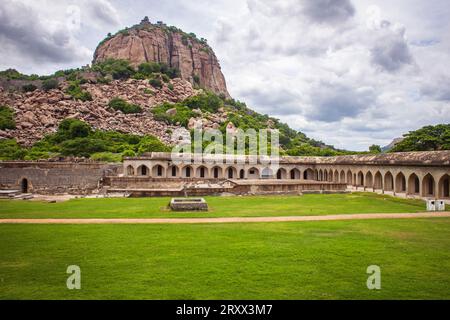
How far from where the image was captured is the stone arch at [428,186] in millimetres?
28672

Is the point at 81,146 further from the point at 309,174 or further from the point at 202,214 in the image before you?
the point at 202,214

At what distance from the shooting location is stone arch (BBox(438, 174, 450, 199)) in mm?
27070

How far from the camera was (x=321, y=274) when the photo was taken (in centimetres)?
870

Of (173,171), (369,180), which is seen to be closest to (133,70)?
(173,171)

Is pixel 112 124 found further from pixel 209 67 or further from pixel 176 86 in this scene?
pixel 209 67

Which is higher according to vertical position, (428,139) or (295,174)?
(428,139)

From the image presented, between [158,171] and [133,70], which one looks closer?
[158,171]

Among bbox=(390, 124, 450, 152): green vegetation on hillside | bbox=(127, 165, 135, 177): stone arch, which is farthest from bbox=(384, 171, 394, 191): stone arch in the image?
bbox=(127, 165, 135, 177): stone arch

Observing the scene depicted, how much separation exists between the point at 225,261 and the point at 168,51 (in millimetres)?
149833

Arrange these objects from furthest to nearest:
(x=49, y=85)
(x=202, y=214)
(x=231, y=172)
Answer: (x=49, y=85)
(x=231, y=172)
(x=202, y=214)

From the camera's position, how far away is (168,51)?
150125mm

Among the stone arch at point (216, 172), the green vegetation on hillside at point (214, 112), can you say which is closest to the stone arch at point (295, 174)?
the stone arch at point (216, 172)
